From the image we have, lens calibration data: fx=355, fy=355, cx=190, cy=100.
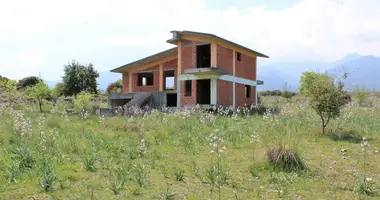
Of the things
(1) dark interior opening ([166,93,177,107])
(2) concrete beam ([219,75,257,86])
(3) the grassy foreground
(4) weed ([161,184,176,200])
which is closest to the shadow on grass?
(3) the grassy foreground

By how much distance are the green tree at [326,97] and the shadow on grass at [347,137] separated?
0.59 meters

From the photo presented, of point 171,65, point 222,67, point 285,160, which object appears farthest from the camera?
point 171,65

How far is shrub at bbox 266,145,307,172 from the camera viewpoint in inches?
291

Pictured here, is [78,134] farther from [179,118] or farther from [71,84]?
[71,84]

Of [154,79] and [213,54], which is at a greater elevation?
[213,54]

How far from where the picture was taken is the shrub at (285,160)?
739cm

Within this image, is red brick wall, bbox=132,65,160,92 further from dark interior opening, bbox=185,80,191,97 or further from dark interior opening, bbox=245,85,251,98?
dark interior opening, bbox=245,85,251,98

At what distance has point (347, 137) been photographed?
1172 centimetres

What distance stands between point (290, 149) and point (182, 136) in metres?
4.51

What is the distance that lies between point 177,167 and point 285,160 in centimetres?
230

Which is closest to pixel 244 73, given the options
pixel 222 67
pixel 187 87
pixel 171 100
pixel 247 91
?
pixel 247 91

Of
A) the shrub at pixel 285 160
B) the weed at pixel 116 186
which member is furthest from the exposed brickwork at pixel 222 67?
the weed at pixel 116 186

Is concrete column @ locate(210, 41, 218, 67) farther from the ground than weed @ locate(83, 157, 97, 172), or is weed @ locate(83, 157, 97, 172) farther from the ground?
concrete column @ locate(210, 41, 218, 67)

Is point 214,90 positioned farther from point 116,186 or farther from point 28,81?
point 28,81
